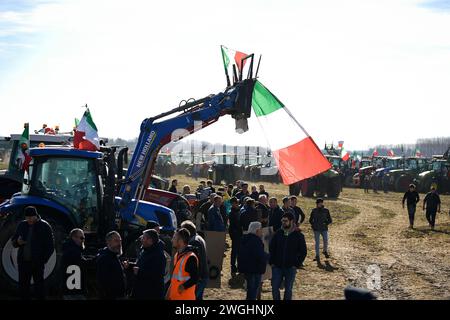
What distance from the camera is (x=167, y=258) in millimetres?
10906

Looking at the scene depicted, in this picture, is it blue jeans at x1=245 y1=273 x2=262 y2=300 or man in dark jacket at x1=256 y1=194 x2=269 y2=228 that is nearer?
blue jeans at x1=245 y1=273 x2=262 y2=300

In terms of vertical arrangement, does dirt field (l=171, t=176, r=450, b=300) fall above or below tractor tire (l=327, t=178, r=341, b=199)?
below

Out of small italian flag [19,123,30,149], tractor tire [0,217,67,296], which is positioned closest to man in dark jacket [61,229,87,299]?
tractor tire [0,217,67,296]

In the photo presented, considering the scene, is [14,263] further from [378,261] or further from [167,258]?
[378,261]

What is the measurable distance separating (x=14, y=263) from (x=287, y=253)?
4.20 meters

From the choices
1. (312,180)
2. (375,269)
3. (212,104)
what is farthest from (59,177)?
(312,180)

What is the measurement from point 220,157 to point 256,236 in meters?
56.9

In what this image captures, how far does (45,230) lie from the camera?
400 inches

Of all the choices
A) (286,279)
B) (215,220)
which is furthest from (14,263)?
(215,220)

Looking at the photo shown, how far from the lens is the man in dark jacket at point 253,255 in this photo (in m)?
10.6

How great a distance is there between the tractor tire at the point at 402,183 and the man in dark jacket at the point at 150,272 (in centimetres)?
3801

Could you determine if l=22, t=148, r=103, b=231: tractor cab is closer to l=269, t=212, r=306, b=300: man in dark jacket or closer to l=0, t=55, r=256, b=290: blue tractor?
l=0, t=55, r=256, b=290: blue tractor

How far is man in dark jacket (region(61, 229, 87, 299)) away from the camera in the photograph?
904 centimetres

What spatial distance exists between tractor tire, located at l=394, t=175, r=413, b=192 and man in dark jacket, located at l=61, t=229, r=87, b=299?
37562 mm
